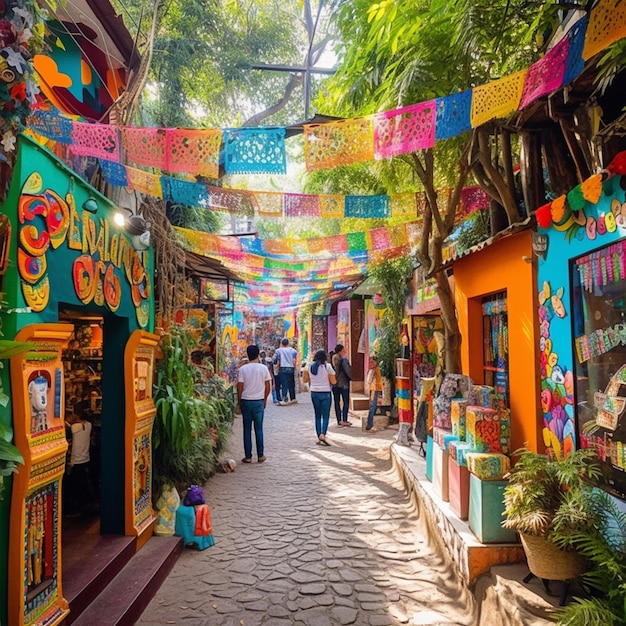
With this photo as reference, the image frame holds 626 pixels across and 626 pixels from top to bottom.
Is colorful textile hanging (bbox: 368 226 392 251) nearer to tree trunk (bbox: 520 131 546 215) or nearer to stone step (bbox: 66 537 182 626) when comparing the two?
tree trunk (bbox: 520 131 546 215)

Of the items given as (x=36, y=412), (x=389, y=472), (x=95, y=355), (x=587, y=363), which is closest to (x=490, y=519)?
(x=587, y=363)

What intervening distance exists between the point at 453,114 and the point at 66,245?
2.96 metres

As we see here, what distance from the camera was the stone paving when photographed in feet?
11.6

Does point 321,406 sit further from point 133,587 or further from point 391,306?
point 133,587

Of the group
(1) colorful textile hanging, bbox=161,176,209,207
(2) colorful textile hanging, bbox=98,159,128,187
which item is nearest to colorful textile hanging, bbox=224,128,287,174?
(2) colorful textile hanging, bbox=98,159,128,187

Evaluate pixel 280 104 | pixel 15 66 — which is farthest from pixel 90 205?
pixel 280 104

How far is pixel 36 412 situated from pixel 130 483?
1819 mm

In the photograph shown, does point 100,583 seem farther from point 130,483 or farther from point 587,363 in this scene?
point 587,363

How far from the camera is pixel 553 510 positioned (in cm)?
290

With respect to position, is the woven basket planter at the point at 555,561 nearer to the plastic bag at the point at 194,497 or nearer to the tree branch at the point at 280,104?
the plastic bag at the point at 194,497

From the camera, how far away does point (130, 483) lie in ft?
14.0

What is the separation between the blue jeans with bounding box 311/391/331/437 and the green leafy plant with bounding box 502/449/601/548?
227 inches

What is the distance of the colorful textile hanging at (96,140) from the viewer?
3.74m

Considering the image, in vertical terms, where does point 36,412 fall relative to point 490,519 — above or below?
above
